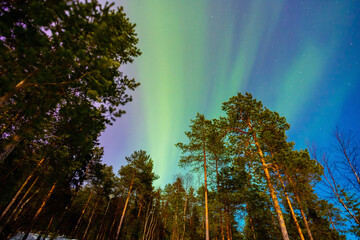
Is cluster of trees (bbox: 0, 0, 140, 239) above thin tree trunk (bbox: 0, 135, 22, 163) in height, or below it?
above

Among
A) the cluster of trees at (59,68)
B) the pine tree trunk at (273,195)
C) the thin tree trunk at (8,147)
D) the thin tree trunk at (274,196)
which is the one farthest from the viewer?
the pine tree trunk at (273,195)

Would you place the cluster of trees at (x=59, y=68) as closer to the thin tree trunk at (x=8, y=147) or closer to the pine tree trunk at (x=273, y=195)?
the thin tree trunk at (x=8, y=147)

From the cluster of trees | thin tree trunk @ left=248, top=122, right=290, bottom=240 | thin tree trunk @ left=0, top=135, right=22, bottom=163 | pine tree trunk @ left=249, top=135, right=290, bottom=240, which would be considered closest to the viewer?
the cluster of trees

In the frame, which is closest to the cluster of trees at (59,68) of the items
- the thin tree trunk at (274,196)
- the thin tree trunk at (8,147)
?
the thin tree trunk at (8,147)

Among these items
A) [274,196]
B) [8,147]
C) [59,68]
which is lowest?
[8,147]

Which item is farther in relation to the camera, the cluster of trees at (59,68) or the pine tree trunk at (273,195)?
the pine tree trunk at (273,195)

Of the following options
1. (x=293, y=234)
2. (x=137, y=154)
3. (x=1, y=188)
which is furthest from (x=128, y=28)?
(x=293, y=234)

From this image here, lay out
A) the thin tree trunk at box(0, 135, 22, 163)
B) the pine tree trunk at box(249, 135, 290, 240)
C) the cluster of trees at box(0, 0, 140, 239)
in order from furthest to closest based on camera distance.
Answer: the pine tree trunk at box(249, 135, 290, 240)
the thin tree trunk at box(0, 135, 22, 163)
the cluster of trees at box(0, 0, 140, 239)

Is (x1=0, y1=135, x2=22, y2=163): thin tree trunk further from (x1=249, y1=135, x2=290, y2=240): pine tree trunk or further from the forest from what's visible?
(x1=249, y1=135, x2=290, y2=240): pine tree trunk

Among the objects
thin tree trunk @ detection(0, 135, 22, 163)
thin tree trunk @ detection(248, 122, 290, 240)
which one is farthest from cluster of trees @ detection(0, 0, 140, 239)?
thin tree trunk @ detection(248, 122, 290, 240)

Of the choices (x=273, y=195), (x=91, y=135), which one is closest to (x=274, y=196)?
(x=273, y=195)

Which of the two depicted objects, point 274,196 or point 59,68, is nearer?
point 59,68

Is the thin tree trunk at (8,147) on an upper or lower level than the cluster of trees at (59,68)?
lower

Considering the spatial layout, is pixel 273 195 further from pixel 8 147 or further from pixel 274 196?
pixel 8 147
